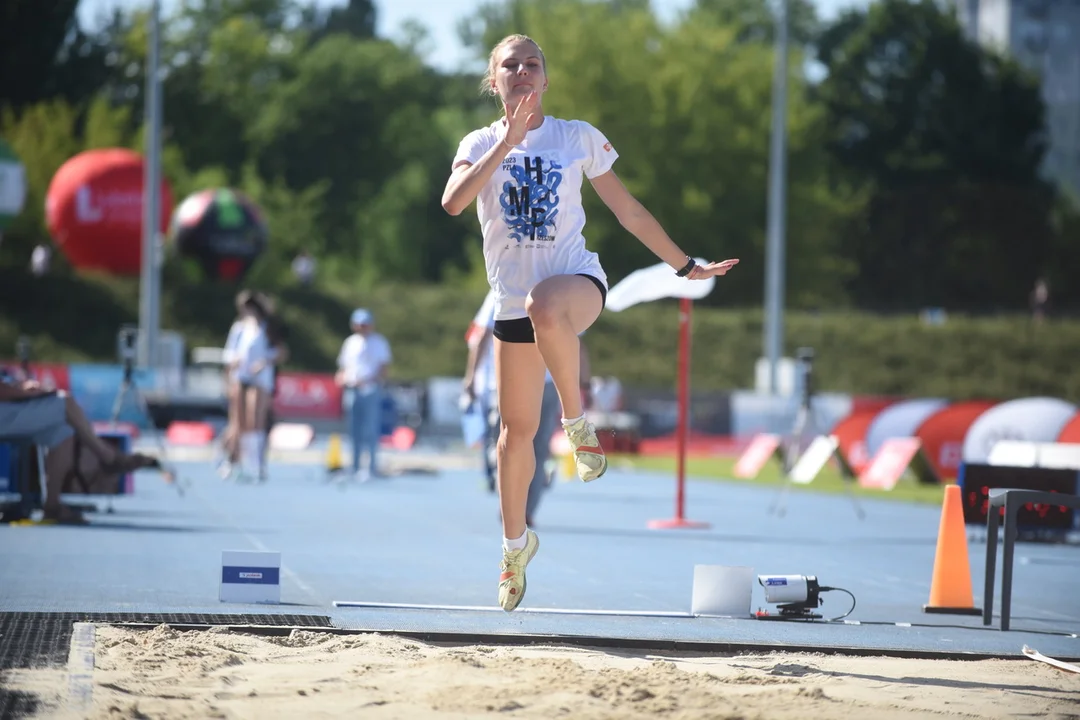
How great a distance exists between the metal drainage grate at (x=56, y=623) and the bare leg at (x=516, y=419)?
3.09 feet

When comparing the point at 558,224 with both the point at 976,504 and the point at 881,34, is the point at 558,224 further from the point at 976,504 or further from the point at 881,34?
the point at 881,34

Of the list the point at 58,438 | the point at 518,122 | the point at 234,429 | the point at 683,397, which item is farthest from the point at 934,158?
the point at 518,122

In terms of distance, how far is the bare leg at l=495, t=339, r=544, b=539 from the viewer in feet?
24.0

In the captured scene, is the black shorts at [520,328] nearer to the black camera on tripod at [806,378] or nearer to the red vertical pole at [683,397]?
the red vertical pole at [683,397]

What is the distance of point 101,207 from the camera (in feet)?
137

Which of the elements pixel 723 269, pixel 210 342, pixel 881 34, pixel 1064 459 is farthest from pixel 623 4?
pixel 723 269

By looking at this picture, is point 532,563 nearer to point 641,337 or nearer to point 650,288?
point 650,288

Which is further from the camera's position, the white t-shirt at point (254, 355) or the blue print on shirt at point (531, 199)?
the white t-shirt at point (254, 355)

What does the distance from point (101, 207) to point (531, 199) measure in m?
36.4

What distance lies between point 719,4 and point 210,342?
117 ft

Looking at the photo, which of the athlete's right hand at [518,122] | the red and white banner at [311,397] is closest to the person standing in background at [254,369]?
the athlete's right hand at [518,122]

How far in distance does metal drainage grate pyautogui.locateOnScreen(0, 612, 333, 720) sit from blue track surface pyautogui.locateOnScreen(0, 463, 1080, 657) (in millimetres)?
278

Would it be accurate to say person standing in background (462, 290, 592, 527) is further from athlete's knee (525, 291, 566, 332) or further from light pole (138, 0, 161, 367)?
light pole (138, 0, 161, 367)

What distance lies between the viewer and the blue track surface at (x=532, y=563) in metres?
8.08
